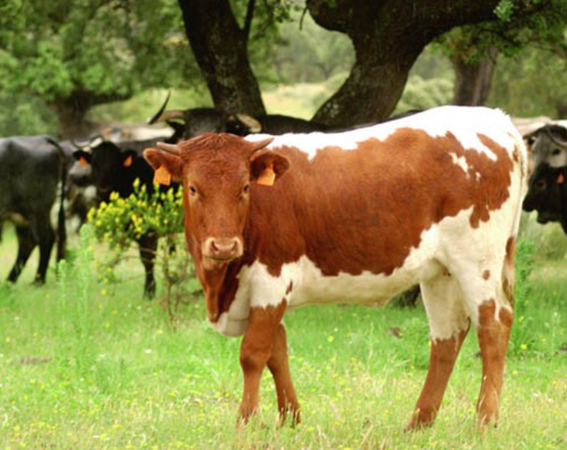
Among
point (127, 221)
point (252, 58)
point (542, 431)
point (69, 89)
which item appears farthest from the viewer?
point (69, 89)

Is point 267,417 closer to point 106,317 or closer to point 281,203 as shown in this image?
point 281,203

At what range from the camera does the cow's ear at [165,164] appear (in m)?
5.50

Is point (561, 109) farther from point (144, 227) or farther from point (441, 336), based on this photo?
point (441, 336)

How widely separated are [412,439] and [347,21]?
26.2ft

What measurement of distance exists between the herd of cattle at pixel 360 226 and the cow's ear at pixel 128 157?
7.76m

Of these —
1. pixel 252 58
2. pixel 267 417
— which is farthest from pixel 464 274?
pixel 252 58

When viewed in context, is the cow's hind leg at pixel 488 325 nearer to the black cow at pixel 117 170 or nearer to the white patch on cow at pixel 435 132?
the white patch on cow at pixel 435 132

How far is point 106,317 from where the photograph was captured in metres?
11.1

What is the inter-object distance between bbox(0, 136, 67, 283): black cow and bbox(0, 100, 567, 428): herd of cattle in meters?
8.58

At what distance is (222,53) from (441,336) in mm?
7486

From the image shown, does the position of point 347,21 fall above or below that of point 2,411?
above

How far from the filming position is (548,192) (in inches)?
465

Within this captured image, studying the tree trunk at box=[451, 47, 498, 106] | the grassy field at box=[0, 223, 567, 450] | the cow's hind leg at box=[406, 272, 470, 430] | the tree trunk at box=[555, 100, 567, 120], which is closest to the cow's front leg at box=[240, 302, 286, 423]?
the grassy field at box=[0, 223, 567, 450]

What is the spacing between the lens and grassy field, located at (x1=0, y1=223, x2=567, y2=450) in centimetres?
586
